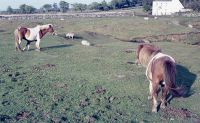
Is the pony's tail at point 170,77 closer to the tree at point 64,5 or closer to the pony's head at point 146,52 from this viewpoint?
the pony's head at point 146,52

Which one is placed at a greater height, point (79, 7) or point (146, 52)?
point (79, 7)

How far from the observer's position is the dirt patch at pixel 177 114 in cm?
1176

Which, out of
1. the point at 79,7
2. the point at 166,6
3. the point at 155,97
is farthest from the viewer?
the point at 79,7

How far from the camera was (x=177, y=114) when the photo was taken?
11898 millimetres

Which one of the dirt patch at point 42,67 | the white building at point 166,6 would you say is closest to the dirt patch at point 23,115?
the dirt patch at point 42,67

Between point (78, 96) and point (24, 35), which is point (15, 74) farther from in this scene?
point (24, 35)

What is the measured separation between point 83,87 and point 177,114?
4104 mm

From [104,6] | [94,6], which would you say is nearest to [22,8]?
[94,6]

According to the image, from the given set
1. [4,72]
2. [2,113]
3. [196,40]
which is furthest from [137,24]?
[2,113]

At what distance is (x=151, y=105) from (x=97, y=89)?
2.44 m

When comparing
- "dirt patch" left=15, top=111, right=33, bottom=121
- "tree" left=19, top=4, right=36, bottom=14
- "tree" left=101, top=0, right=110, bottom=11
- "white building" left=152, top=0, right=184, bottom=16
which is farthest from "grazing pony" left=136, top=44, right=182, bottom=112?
"tree" left=101, top=0, right=110, bottom=11

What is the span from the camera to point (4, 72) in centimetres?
1636

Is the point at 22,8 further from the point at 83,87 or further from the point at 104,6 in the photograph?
the point at 83,87

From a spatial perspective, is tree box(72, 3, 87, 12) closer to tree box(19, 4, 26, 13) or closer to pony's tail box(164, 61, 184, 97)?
tree box(19, 4, 26, 13)
